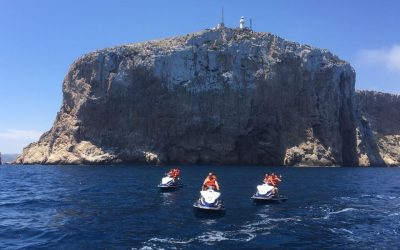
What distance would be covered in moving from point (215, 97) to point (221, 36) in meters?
18.0

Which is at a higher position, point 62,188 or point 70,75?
point 70,75

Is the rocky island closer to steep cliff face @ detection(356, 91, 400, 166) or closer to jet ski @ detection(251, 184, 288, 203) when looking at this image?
steep cliff face @ detection(356, 91, 400, 166)

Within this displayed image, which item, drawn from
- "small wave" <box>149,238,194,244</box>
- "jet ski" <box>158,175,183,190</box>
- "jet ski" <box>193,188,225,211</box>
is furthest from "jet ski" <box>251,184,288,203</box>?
"small wave" <box>149,238,194,244</box>

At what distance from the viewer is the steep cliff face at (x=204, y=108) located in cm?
12025

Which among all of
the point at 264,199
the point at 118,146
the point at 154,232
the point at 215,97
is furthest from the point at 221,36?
the point at 154,232

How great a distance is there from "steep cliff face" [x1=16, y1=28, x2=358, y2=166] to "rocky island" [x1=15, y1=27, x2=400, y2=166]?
0.86ft

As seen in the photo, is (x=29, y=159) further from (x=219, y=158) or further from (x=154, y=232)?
(x=154, y=232)

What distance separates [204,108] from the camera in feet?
396

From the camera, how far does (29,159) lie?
130125mm

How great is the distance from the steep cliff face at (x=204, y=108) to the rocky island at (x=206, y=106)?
0.26m

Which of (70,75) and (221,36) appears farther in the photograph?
(70,75)

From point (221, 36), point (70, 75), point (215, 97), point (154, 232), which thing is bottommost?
point (154, 232)

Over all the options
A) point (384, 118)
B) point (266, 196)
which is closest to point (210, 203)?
point (266, 196)

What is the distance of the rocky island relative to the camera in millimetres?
120250
